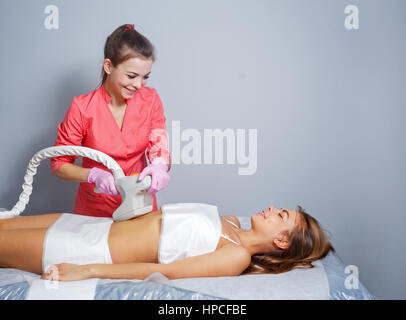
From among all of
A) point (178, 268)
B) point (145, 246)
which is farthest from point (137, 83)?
point (178, 268)

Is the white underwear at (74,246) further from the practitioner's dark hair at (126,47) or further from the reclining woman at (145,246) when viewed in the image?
the practitioner's dark hair at (126,47)

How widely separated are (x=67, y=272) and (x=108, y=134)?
70 centimetres

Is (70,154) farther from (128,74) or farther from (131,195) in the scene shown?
(128,74)

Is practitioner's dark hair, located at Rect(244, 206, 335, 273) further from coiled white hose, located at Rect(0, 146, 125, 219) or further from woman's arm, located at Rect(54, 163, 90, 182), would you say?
woman's arm, located at Rect(54, 163, 90, 182)

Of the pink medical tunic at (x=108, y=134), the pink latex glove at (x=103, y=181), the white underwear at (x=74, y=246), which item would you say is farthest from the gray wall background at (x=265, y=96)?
the white underwear at (x=74, y=246)

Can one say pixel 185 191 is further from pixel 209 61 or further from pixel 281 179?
pixel 209 61

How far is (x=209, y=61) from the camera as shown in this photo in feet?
7.57

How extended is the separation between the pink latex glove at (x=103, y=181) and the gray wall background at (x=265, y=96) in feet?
2.82

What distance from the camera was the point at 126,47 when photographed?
162 cm

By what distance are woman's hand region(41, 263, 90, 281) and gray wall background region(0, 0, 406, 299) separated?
1.15 m

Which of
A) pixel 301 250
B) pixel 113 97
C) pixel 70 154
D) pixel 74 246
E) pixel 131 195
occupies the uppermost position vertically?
pixel 113 97

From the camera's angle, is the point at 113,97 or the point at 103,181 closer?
the point at 103,181

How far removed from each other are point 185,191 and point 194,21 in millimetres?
1033

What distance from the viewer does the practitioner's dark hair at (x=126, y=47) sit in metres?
1.62
